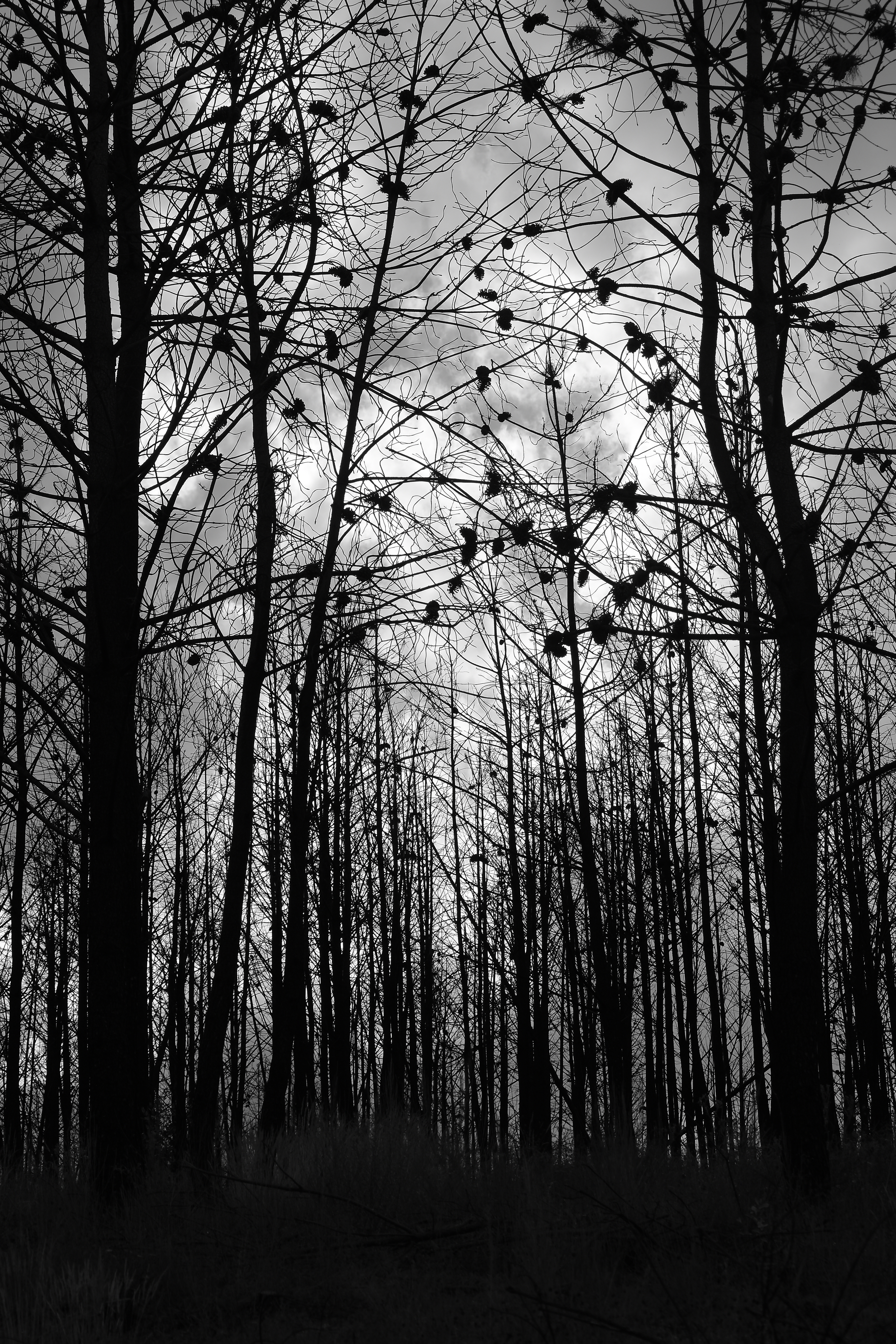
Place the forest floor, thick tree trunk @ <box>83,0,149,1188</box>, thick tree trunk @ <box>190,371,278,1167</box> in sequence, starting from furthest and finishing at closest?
thick tree trunk @ <box>190,371,278,1167</box>, thick tree trunk @ <box>83,0,149,1188</box>, the forest floor

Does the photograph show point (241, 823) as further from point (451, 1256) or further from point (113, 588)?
point (451, 1256)

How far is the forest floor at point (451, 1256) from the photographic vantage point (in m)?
3.11

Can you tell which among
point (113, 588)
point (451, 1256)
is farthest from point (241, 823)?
point (451, 1256)

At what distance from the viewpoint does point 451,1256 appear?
3848 mm

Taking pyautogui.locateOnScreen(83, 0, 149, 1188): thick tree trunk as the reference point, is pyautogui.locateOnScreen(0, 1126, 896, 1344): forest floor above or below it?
below

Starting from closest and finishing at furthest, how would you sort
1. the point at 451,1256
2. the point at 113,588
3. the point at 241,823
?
the point at 451,1256, the point at 113,588, the point at 241,823

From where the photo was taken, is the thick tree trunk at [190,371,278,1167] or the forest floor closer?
the forest floor

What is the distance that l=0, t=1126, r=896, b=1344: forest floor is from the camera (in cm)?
311

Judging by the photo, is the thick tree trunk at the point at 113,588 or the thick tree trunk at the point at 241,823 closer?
the thick tree trunk at the point at 113,588

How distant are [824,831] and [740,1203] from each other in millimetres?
9993

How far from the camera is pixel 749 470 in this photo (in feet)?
23.5

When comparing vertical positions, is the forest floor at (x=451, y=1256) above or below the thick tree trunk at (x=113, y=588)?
below

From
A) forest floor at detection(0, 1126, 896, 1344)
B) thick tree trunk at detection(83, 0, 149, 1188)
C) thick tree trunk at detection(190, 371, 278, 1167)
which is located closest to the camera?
forest floor at detection(0, 1126, 896, 1344)

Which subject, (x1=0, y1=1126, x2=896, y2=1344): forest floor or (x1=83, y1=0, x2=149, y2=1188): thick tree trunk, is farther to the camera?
(x1=83, y1=0, x2=149, y2=1188): thick tree trunk
